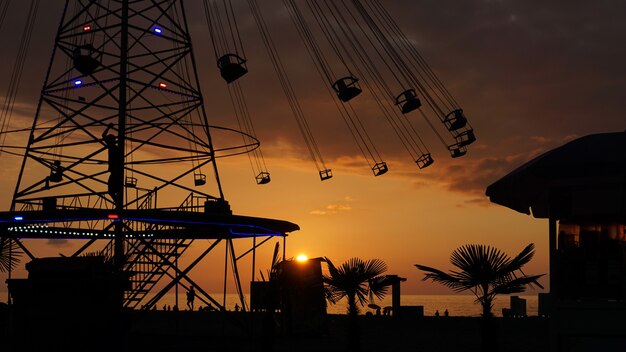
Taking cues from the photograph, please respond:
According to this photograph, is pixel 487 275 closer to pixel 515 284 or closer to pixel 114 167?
pixel 515 284

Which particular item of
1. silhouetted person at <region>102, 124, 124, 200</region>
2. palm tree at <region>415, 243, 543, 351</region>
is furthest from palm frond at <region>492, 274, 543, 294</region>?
silhouetted person at <region>102, 124, 124, 200</region>

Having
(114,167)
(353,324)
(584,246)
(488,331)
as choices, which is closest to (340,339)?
(353,324)

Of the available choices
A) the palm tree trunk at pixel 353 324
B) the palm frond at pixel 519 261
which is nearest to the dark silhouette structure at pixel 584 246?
the palm frond at pixel 519 261

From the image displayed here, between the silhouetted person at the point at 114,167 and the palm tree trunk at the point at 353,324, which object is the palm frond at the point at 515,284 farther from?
the silhouetted person at the point at 114,167

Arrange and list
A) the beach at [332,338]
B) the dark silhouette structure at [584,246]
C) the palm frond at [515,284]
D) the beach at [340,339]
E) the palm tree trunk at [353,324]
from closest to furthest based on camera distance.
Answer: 1. the dark silhouette structure at [584,246]
2. the palm frond at [515,284]
3. the palm tree trunk at [353,324]
4. the beach at [332,338]
5. the beach at [340,339]

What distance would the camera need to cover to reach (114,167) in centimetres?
3167

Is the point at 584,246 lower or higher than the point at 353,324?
higher

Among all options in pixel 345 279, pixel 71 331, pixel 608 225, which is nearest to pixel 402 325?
pixel 345 279

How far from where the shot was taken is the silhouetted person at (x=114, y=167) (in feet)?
103

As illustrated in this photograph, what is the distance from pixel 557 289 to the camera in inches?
558

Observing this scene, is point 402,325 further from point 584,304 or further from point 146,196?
point 584,304

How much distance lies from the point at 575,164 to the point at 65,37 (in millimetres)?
25446

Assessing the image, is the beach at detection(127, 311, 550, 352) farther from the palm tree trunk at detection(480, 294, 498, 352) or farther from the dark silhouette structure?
the dark silhouette structure

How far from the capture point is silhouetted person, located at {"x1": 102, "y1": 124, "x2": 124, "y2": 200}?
31484 mm
